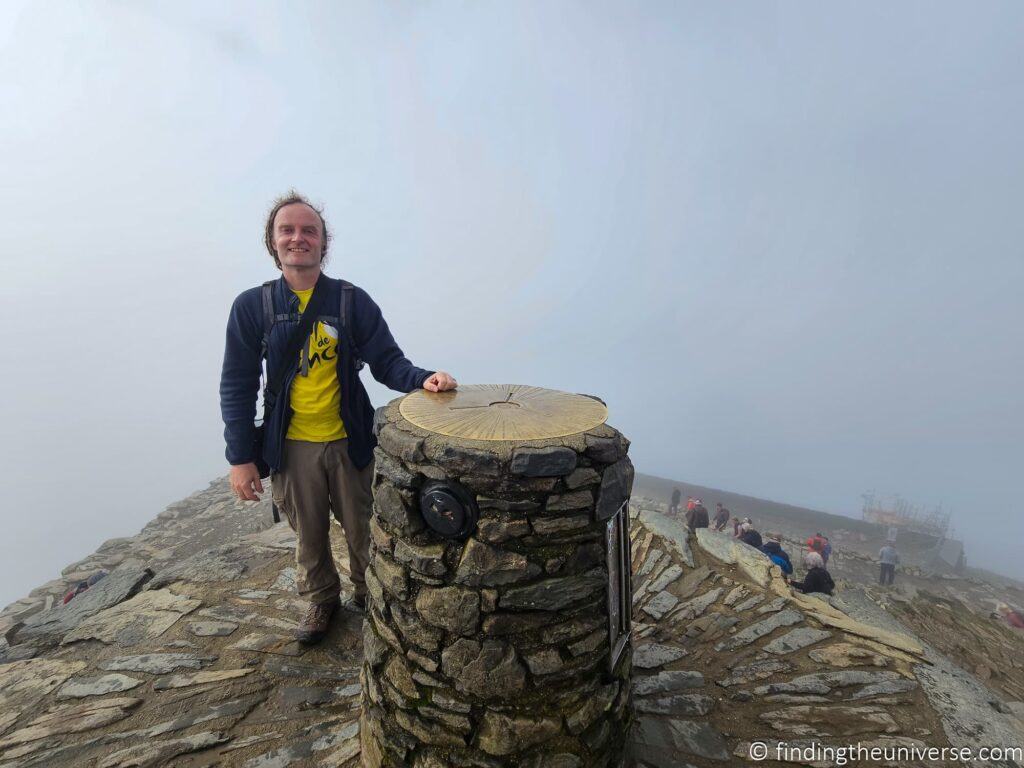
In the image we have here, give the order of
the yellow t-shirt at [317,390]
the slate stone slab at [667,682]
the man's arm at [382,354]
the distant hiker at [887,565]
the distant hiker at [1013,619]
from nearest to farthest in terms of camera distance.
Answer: the yellow t-shirt at [317,390] → the man's arm at [382,354] → the slate stone slab at [667,682] → the distant hiker at [1013,619] → the distant hiker at [887,565]

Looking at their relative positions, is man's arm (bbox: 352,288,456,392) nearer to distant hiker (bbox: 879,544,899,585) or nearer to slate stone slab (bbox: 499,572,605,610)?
slate stone slab (bbox: 499,572,605,610)

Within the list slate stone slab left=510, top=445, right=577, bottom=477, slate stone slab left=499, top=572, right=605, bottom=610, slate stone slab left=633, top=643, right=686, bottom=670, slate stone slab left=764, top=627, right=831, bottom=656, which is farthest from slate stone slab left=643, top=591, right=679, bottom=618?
slate stone slab left=510, top=445, right=577, bottom=477

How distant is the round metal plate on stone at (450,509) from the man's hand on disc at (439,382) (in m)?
1.09

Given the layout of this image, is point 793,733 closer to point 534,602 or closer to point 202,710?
point 534,602

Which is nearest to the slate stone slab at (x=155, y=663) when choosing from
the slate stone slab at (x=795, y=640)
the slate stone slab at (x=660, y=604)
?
the slate stone slab at (x=660, y=604)

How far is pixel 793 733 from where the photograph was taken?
3332mm

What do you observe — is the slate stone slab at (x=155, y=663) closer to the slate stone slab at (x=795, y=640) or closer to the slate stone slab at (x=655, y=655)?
the slate stone slab at (x=655, y=655)

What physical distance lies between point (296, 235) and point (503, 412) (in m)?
2.00

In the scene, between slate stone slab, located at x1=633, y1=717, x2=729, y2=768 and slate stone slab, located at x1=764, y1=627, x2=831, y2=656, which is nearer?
slate stone slab, located at x1=633, y1=717, x2=729, y2=768

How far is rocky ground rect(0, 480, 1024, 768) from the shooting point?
10.4 feet

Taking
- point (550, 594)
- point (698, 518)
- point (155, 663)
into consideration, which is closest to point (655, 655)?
point (550, 594)

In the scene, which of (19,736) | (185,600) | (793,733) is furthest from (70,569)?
(793,733)

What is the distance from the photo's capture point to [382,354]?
349cm

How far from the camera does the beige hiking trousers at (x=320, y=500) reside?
136 inches
